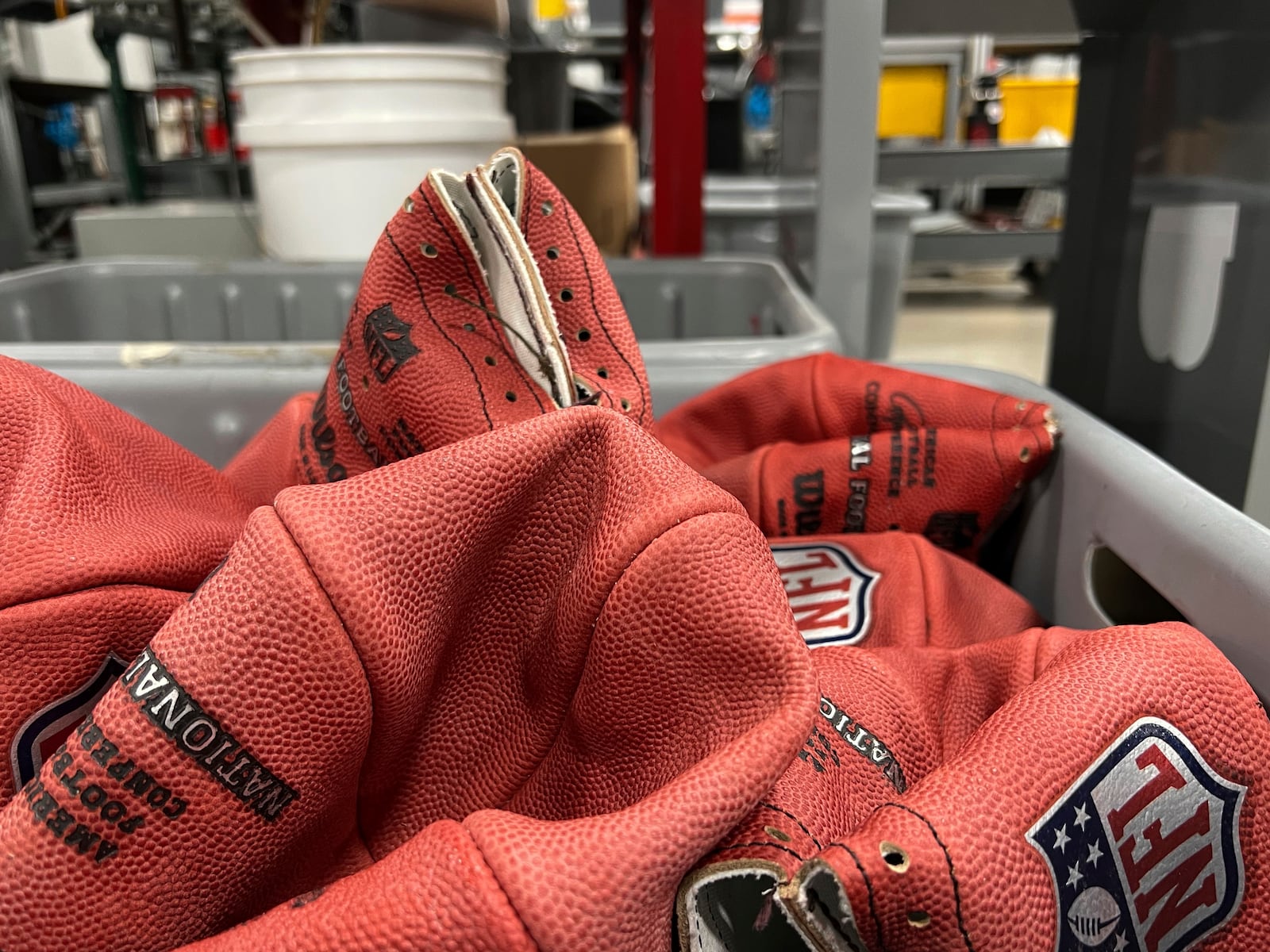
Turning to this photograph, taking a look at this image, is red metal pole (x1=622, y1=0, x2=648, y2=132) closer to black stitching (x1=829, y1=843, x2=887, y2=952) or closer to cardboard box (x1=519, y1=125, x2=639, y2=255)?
cardboard box (x1=519, y1=125, x2=639, y2=255)

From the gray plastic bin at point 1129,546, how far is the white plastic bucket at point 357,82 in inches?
22.1

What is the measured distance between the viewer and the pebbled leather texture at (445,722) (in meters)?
0.20

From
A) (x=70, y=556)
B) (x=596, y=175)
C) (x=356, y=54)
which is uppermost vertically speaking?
(x=356, y=54)

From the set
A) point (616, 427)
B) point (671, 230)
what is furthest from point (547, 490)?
point (671, 230)

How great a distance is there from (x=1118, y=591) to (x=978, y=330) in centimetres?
228

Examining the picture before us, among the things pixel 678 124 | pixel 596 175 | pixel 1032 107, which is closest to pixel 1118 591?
pixel 678 124

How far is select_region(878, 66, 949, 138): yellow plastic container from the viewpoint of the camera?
3.11m

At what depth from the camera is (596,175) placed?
45.7 inches

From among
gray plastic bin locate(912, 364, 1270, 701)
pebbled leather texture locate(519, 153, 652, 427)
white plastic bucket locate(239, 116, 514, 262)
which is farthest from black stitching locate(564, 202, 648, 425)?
white plastic bucket locate(239, 116, 514, 262)

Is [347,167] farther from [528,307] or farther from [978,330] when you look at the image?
[978,330]

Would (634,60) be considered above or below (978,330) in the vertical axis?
above

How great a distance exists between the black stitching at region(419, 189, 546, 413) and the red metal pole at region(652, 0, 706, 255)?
0.62 meters

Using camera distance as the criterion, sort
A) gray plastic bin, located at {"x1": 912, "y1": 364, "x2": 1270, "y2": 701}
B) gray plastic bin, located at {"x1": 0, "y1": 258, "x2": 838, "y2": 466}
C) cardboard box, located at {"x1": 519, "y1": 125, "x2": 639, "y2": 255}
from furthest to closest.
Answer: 1. cardboard box, located at {"x1": 519, "y1": 125, "x2": 639, "y2": 255}
2. gray plastic bin, located at {"x1": 0, "y1": 258, "x2": 838, "y2": 466}
3. gray plastic bin, located at {"x1": 912, "y1": 364, "x2": 1270, "y2": 701}

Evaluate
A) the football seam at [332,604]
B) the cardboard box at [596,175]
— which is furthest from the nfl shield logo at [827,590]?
the cardboard box at [596,175]
